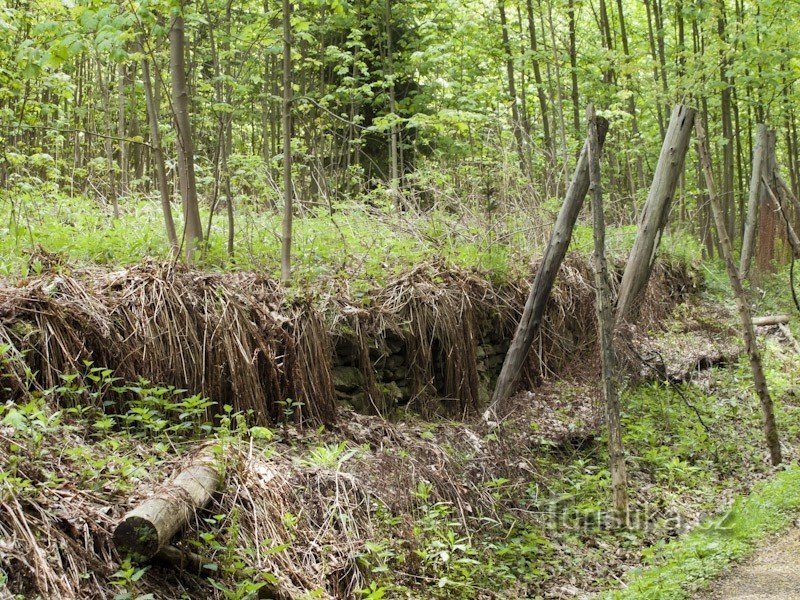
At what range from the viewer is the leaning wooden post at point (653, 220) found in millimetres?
8469

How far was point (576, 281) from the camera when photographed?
347 inches

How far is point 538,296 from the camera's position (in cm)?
740

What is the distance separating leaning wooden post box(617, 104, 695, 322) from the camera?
27.8 feet

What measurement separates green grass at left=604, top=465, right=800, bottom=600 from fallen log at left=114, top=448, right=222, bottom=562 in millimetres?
2560

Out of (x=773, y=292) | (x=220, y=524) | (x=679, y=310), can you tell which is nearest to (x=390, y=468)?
(x=220, y=524)

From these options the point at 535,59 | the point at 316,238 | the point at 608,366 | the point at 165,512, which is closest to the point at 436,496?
the point at 608,366

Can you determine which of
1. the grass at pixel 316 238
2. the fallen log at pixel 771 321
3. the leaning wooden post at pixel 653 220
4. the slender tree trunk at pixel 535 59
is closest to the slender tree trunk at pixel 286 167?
the grass at pixel 316 238

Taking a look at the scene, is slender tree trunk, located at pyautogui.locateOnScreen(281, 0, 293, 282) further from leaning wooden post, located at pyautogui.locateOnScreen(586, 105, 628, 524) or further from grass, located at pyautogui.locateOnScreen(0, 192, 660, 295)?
leaning wooden post, located at pyautogui.locateOnScreen(586, 105, 628, 524)

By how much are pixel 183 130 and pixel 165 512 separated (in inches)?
156

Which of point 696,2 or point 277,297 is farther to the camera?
point 696,2

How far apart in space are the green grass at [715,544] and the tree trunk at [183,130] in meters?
4.37

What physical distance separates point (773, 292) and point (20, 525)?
13.3 metres

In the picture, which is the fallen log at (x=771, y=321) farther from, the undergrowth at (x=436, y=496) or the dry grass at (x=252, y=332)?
the dry grass at (x=252, y=332)

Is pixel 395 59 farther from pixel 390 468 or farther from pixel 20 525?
pixel 20 525
